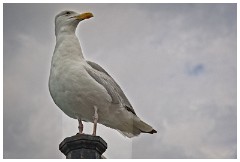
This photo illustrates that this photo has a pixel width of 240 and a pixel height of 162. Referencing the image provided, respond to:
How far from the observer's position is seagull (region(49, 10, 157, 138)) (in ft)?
21.3

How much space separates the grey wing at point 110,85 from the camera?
6762 mm

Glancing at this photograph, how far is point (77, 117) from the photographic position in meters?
6.84

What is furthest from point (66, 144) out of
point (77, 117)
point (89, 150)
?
point (77, 117)

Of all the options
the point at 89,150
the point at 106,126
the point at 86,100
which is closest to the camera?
the point at 89,150

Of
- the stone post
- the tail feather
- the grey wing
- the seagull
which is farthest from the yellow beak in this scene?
the stone post

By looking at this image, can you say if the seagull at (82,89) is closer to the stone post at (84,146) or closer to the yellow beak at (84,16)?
the yellow beak at (84,16)

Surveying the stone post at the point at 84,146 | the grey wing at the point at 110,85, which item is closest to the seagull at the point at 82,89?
the grey wing at the point at 110,85

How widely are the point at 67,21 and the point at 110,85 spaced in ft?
3.98

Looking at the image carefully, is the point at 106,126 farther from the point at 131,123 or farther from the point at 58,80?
the point at 58,80

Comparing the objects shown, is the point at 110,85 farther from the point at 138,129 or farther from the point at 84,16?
the point at 84,16

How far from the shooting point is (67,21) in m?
7.12

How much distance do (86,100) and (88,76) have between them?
35 centimetres

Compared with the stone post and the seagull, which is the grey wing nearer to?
the seagull

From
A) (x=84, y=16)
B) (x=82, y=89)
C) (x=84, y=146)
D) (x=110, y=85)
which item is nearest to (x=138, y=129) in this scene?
(x=110, y=85)
